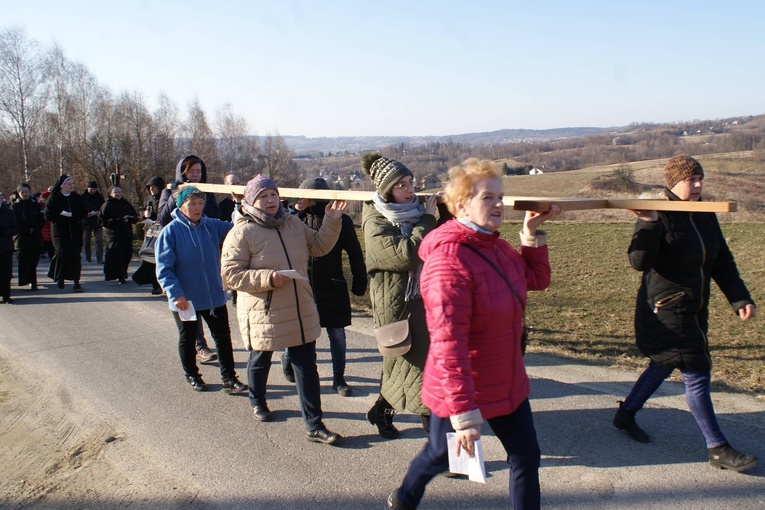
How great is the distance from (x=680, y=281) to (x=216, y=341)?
3655 millimetres

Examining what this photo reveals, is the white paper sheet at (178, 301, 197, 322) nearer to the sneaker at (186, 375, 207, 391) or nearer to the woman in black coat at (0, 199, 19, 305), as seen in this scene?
the sneaker at (186, 375, 207, 391)

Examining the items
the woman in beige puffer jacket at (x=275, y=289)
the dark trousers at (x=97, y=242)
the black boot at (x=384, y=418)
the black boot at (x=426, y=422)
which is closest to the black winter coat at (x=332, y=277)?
the woman in beige puffer jacket at (x=275, y=289)

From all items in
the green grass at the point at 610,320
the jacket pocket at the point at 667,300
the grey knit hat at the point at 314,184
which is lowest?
the green grass at the point at 610,320

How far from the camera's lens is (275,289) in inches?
169

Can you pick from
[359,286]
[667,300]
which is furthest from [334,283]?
[667,300]

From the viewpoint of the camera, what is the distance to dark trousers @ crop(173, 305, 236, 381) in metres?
5.32

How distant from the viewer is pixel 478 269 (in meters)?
2.69

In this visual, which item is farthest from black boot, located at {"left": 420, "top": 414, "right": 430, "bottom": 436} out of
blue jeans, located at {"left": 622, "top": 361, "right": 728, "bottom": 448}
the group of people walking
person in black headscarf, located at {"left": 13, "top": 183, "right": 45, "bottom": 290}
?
person in black headscarf, located at {"left": 13, "top": 183, "right": 45, "bottom": 290}

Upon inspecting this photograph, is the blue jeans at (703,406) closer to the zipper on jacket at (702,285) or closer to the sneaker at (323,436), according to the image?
the zipper on jacket at (702,285)

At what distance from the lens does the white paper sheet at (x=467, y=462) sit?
8.57 ft

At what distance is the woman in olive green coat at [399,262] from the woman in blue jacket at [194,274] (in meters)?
1.85

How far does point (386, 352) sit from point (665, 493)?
172 centimetres

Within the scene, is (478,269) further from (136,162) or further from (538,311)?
(136,162)

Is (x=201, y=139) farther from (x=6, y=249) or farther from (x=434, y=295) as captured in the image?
(x=434, y=295)
